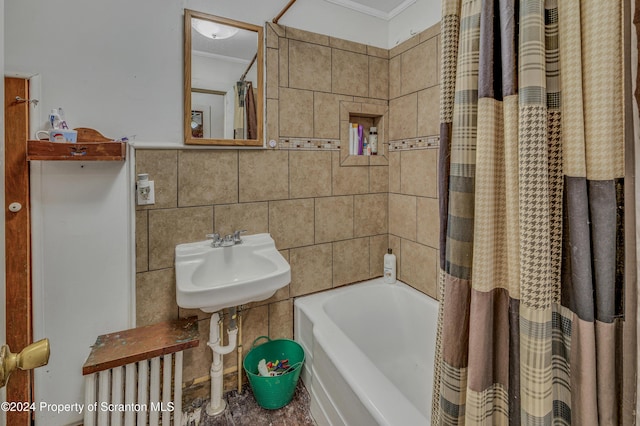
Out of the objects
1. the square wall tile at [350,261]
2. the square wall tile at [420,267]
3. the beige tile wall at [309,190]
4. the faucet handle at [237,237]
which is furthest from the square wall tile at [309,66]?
the square wall tile at [420,267]

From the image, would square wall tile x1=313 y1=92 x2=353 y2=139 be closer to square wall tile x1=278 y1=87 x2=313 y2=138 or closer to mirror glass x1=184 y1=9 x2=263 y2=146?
square wall tile x1=278 y1=87 x2=313 y2=138

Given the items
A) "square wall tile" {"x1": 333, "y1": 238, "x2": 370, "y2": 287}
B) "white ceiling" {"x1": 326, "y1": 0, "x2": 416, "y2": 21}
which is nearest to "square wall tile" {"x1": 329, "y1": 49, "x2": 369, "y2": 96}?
"white ceiling" {"x1": 326, "y1": 0, "x2": 416, "y2": 21}

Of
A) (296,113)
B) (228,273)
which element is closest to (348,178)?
(296,113)

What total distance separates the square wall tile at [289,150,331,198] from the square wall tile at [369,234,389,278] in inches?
21.4

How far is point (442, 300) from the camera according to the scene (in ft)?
2.33

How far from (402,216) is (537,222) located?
61.6 inches

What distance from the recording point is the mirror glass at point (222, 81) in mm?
1565

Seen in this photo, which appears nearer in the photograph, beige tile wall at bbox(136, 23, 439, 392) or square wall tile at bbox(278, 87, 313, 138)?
beige tile wall at bbox(136, 23, 439, 392)

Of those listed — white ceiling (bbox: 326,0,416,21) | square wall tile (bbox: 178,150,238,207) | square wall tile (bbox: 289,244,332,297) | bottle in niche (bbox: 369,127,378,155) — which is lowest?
square wall tile (bbox: 289,244,332,297)

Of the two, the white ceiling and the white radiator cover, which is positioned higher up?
the white ceiling

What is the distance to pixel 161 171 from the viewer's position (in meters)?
1.54

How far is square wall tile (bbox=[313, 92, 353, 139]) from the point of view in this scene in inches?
74.6

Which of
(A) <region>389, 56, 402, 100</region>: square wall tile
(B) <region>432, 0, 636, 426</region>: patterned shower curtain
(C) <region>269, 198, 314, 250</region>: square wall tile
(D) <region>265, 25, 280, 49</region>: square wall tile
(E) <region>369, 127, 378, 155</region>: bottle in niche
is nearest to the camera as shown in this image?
(B) <region>432, 0, 636, 426</region>: patterned shower curtain

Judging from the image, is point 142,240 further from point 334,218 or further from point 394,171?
point 394,171
